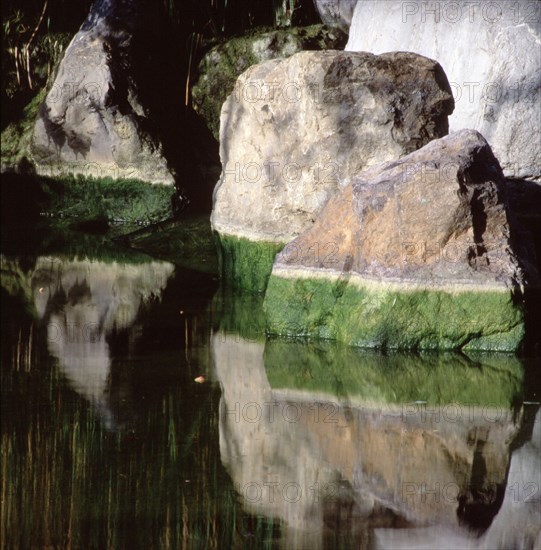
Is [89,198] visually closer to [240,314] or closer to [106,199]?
[106,199]

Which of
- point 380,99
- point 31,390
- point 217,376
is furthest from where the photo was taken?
point 380,99

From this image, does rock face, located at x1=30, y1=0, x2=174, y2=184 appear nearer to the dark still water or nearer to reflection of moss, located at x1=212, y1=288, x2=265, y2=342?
reflection of moss, located at x1=212, y1=288, x2=265, y2=342

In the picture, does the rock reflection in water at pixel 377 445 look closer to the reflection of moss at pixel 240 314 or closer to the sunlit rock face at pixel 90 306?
the reflection of moss at pixel 240 314

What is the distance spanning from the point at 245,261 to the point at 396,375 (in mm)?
2426

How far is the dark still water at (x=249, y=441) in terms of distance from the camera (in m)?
3.89

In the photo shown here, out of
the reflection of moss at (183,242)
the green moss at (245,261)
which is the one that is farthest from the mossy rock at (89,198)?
the green moss at (245,261)

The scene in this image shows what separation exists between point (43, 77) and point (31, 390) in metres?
7.82

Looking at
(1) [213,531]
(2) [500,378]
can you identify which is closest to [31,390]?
(1) [213,531]

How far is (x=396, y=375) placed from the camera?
5.81m

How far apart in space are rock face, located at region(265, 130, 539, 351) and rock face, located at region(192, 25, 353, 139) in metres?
4.38

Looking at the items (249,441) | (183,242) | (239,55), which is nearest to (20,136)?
(239,55)

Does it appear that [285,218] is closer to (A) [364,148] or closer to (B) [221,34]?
(A) [364,148]

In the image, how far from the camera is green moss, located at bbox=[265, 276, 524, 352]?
20.1 ft

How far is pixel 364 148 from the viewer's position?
7.32 meters
